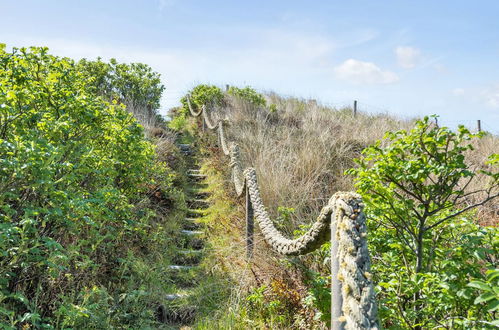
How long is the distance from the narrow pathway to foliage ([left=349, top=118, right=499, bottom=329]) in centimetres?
249

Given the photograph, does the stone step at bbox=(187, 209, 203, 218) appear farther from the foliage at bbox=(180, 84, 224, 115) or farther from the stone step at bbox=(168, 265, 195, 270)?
the foliage at bbox=(180, 84, 224, 115)

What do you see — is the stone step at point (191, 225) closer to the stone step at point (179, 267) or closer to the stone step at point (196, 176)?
the stone step at point (179, 267)

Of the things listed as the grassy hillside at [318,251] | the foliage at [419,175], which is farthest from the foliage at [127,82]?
the foliage at [419,175]

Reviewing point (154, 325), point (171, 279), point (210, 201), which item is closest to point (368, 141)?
point (210, 201)

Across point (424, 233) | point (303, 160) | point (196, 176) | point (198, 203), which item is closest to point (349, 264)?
point (424, 233)

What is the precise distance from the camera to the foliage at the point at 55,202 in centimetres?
283

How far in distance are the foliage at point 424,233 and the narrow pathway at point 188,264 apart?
8.17 ft

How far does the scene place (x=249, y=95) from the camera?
14.8 metres

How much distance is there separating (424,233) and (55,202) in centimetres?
281

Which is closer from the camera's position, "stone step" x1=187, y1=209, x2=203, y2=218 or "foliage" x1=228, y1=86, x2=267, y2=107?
"stone step" x1=187, y1=209, x2=203, y2=218

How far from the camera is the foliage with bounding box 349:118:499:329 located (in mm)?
2340

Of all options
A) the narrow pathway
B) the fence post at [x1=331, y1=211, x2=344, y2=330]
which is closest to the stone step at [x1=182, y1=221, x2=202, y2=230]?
the narrow pathway

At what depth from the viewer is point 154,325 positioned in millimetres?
4273

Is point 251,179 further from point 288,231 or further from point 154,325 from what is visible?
point 154,325
